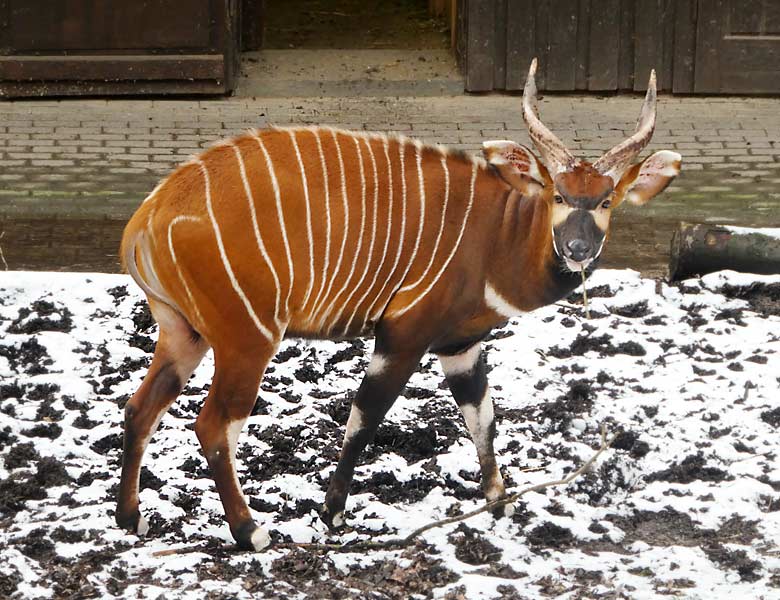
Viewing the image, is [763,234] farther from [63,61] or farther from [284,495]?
[63,61]

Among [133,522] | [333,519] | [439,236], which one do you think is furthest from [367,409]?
[133,522]

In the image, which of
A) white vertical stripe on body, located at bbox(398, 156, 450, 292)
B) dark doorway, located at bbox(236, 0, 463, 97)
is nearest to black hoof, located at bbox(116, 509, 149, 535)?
white vertical stripe on body, located at bbox(398, 156, 450, 292)

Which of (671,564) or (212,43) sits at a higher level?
(212,43)

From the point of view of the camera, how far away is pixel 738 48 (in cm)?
1063

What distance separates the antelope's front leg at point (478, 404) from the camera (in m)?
5.52

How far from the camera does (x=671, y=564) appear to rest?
5016 mm

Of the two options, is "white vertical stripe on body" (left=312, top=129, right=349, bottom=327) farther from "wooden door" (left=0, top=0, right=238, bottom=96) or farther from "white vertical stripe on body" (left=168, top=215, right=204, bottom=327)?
"wooden door" (left=0, top=0, right=238, bottom=96)

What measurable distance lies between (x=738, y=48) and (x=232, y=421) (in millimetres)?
6689

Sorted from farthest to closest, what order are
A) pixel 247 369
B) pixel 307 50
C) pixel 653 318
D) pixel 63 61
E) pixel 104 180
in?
pixel 307 50 < pixel 63 61 < pixel 104 180 < pixel 653 318 < pixel 247 369

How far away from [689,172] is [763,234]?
2.14 meters

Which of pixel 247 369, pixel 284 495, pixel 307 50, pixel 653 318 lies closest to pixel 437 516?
pixel 284 495

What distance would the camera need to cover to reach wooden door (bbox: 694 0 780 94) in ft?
34.8

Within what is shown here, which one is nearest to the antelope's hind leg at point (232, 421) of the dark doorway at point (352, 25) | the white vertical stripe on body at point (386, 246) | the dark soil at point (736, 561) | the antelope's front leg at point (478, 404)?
the white vertical stripe on body at point (386, 246)

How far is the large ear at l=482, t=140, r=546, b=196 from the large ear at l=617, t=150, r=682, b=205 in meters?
0.29
